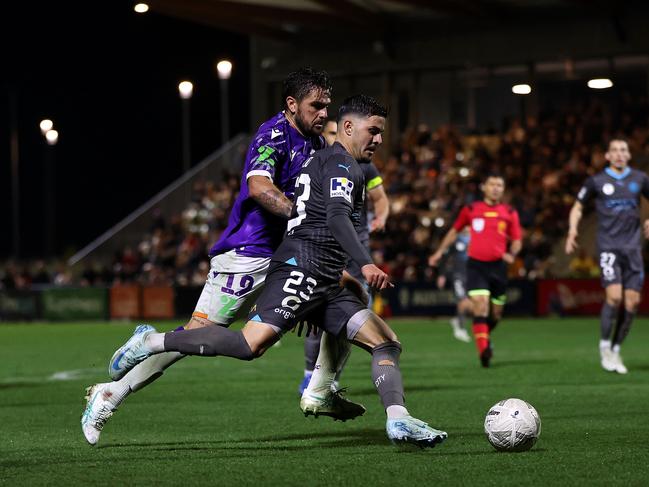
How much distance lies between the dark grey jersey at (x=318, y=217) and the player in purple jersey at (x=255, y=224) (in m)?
0.28

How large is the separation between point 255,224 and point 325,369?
1.12m

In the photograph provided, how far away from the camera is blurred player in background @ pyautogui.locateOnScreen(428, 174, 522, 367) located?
15.3 meters

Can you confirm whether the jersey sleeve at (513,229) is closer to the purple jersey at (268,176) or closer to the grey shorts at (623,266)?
the grey shorts at (623,266)

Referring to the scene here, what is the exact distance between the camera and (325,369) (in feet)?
28.1

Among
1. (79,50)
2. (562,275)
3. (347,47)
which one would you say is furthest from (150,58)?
(562,275)

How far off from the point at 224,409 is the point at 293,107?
3109 mm

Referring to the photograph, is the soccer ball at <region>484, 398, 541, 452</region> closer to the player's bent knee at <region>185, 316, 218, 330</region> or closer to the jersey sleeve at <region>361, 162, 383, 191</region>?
the player's bent knee at <region>185, 316, 218, 330</region>

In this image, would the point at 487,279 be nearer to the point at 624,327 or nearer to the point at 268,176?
the point at 624,327

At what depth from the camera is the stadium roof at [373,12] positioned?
37.4m

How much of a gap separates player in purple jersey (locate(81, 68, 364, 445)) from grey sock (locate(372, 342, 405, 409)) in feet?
2.72

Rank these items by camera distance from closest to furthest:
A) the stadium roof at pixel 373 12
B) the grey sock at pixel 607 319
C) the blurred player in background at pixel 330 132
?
the blurred player in background at pixel 330 132
the grey sock at pixel 607 319
the stadium roof at pixel 373 12

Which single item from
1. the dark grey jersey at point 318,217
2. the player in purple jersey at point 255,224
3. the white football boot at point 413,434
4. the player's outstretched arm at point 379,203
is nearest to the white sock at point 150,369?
the player in purple jersey at point 255,224

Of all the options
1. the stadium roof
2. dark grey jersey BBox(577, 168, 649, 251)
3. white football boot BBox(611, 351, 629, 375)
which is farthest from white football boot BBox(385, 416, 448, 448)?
the stadium roof

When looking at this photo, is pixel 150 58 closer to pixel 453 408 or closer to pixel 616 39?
pixel 616 39
